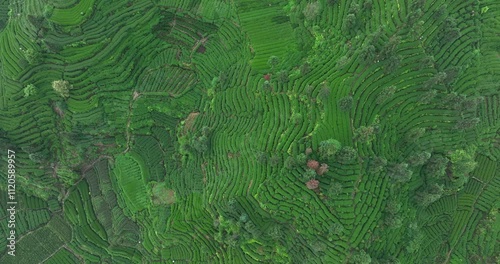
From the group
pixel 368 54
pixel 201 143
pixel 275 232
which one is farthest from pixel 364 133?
pixel 201 143

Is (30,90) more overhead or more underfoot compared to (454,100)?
more overhead

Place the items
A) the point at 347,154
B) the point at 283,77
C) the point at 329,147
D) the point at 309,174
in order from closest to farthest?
the point at 329,147
the point at 347,154
the point at 309,174
the point at 283,77

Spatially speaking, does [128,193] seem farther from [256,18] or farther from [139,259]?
[256,18]

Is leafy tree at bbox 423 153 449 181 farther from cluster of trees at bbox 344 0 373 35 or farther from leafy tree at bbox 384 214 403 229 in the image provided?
cluster of trees at bbox 344 0 373 35

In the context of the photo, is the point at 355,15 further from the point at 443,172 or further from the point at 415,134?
the point at 443,172

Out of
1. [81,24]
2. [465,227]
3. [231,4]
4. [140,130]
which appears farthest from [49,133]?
[465,227]

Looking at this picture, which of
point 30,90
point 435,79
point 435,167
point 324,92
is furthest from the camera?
point 30,90
